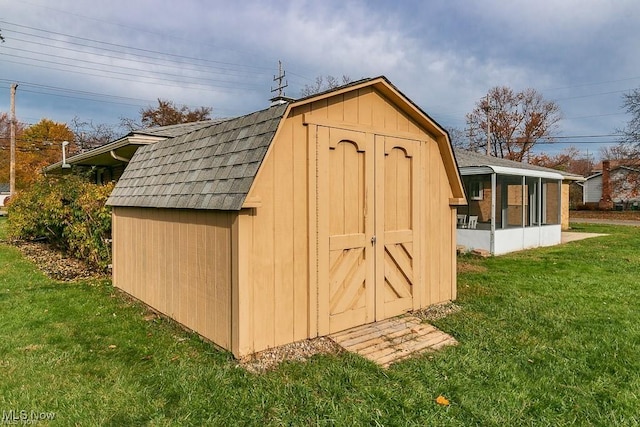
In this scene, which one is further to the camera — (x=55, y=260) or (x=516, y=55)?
(x=516, y=55)

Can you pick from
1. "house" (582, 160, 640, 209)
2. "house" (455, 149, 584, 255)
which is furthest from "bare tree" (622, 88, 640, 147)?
"house" (455, 149, 584, 255)

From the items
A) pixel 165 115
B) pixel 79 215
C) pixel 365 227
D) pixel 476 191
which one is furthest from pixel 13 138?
pixel 365 227

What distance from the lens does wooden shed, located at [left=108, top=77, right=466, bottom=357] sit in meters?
3.91

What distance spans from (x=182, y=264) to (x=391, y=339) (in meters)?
2.64

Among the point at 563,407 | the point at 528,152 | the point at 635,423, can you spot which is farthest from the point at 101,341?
the point at 528,152

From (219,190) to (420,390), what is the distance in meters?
2.61

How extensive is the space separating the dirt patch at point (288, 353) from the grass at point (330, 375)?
5.6 inches

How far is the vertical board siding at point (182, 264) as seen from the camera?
405 centimetres

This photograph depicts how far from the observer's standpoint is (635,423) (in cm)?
280

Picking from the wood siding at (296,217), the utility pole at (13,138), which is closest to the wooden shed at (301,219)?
Answer: the wood siding at (296,217)

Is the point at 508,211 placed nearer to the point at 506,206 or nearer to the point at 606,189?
the point at 506,206

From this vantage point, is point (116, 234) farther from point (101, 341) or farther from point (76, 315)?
point (101, 341)

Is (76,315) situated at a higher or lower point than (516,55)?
lower

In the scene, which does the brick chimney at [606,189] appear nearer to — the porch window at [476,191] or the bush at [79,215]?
the porch window at [476,191]
